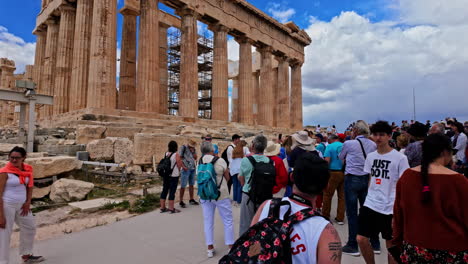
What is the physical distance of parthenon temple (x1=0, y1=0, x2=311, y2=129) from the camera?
47.0 feet

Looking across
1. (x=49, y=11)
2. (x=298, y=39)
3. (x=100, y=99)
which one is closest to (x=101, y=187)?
(x=100, y=99)

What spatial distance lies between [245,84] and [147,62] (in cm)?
962

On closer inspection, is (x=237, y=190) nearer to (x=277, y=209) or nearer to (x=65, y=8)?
(x=277, y=209)

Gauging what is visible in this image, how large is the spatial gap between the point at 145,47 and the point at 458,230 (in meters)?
16.8

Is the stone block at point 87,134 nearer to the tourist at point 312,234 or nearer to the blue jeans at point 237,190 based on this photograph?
the blue jeans at point 237,190

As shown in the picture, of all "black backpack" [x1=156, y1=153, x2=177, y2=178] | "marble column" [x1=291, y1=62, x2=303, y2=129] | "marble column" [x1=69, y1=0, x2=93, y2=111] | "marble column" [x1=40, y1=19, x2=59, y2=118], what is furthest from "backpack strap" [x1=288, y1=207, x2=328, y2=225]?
"marble column" [x1=291, y1=62, x2=303, y2=129]

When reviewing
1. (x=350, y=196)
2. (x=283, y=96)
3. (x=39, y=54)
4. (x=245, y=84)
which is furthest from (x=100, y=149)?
(x=283, y=96)

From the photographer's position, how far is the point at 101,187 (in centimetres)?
786

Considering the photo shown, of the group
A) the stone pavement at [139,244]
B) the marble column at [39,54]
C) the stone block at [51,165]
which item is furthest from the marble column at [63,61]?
the stone pavement at [139,244]

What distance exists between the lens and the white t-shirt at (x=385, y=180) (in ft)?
9.18

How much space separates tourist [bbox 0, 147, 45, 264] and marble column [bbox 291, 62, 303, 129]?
2821 cm

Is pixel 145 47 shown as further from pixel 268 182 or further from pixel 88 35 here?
pixel 268 182

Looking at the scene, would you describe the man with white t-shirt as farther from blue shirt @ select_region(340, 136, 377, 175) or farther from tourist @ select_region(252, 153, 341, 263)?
tourist @ select_region(252, 153, 341, 263)

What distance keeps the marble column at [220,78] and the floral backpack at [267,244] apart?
19.1 meters
